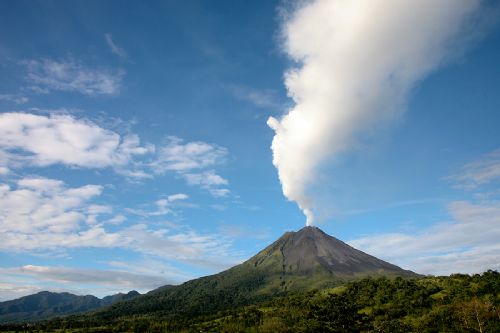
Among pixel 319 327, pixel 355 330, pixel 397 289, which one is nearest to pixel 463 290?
pixel 397 289

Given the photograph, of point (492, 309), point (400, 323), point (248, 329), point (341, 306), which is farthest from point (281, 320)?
point (492, 309)

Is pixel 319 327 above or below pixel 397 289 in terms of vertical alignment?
below

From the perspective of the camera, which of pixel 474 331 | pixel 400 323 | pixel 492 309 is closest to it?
pixel 474 331

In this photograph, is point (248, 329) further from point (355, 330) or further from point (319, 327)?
point (355, 330)

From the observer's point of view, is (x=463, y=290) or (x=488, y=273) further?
(x=488, y=273)

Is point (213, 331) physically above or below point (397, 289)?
below

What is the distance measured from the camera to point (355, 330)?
169m

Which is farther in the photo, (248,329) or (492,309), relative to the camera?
(248,329)

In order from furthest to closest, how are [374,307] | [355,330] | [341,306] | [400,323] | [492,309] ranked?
1. [341,306]
2. [374,307]
3. [355,330]
4. [400,323]
5. [492,309]

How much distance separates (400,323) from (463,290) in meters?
35.0

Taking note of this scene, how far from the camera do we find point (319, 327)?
172750mm

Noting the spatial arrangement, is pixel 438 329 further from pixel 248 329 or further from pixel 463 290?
pixel 248 329

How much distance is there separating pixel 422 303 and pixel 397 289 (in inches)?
1077

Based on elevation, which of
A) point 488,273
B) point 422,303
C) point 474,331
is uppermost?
point 488,273
